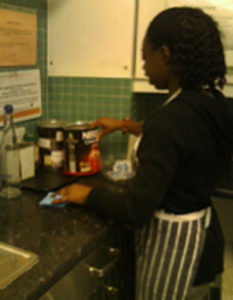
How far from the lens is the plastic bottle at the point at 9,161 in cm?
118

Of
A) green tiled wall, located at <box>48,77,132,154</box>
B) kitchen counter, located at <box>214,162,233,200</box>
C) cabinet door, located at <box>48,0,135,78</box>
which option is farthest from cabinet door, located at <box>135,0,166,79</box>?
kitchen counter, located at <box>214,162,233,200</box>

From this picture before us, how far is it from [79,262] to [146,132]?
36 centimetres

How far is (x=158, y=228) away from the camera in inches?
36.7

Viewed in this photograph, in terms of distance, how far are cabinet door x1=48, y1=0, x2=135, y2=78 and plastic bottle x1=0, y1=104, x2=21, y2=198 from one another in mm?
414

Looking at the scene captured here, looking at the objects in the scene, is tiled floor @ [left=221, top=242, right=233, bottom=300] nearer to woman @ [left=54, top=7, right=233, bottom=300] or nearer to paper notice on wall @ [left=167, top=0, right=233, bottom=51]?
woman @ [left=54, top=7, right=233, bottom=300]

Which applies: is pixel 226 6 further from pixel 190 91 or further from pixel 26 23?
pixel 26 23

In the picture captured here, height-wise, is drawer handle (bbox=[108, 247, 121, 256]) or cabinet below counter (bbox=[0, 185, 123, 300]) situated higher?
cabinet below counter (bbox=[0, 185, 123, 300])

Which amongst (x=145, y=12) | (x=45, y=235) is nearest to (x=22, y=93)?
(x=145, y=12)

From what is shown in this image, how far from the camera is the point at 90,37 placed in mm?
1434

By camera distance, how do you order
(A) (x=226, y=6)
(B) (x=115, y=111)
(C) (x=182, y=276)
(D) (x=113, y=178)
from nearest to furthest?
1. (C) (x=182, y=276)
2. (A) (x=226, y=6)
3. (D) (x=113, y=178)
4. (B) (x=115, y=111)

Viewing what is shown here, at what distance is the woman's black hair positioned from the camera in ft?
2.74

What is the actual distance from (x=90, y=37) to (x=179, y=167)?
→ 818mm

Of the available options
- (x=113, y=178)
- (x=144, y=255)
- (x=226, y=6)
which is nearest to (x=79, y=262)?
(x=144, y=255)

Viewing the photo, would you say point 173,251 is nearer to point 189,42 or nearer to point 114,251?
point 114,251
